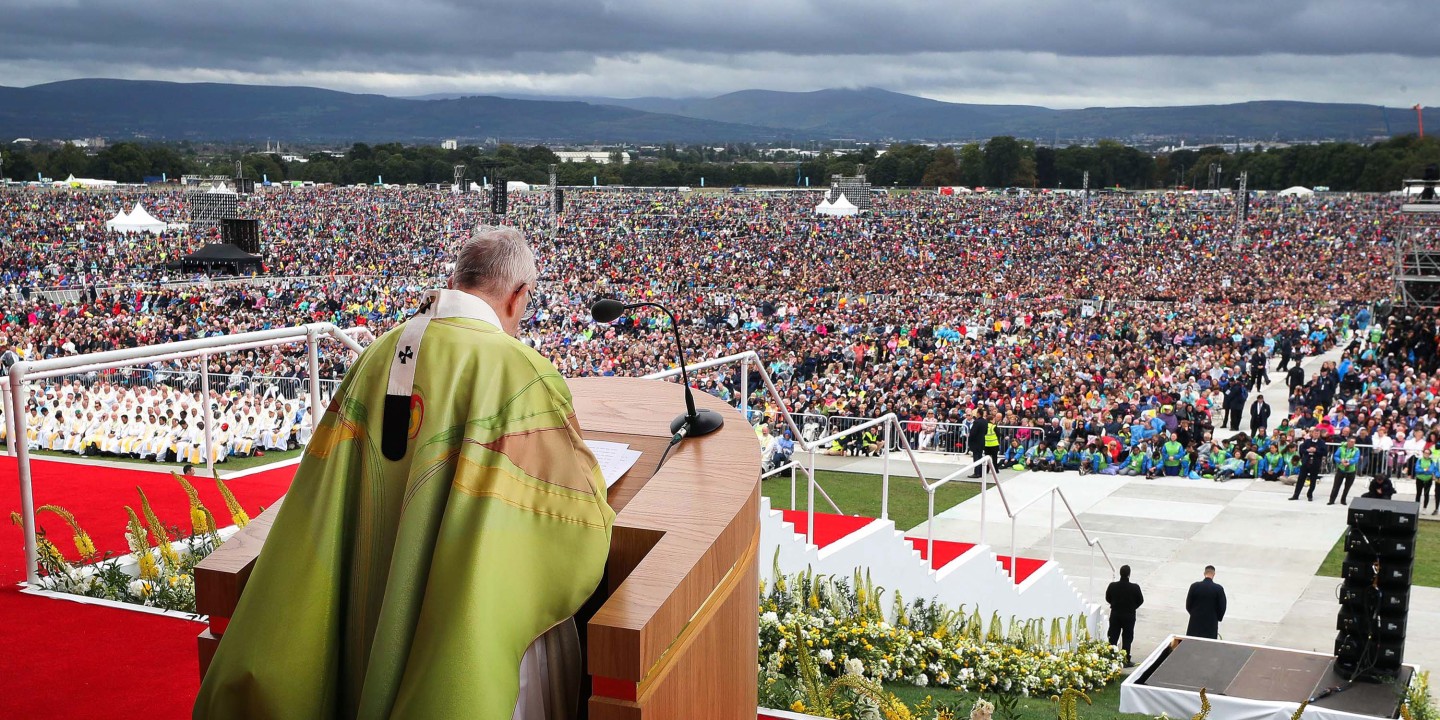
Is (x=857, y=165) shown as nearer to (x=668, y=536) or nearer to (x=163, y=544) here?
(x=163, y=544)

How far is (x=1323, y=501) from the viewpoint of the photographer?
14727 millimetres

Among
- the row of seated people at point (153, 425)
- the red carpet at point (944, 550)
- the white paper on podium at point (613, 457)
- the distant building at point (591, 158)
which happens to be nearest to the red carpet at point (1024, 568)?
the red carpet at point (944, 550)

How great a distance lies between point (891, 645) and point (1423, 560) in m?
9.33

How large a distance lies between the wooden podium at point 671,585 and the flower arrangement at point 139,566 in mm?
2233

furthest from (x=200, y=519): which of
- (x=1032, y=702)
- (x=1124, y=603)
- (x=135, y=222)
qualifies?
(x=135, y=222)

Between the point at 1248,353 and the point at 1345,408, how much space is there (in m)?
5.63

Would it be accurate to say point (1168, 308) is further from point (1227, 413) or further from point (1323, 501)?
point (1323, 501)

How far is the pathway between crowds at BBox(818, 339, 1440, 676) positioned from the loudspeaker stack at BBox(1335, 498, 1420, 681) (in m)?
2.24

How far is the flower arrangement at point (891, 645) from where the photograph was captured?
4.79 meters

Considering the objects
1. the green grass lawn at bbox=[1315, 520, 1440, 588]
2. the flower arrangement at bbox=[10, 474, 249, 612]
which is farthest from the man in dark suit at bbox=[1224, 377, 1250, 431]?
the flower arrangement at bbox=[10, 474, 249, 612]

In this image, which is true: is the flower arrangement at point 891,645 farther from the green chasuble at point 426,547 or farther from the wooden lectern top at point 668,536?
the green chasuble at point 426,547

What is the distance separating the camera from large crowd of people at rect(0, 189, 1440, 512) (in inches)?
701

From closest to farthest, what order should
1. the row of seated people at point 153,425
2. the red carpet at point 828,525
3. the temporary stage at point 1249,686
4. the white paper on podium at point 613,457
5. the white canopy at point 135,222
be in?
1. the white paper on podium at point 613,457
2. the temporary stage at point 1249,686
3. the red carpet at point 828,525
4. the row of seated people at point 153,425
5. the white canopy at point 135,222

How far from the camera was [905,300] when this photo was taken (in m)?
36.0
